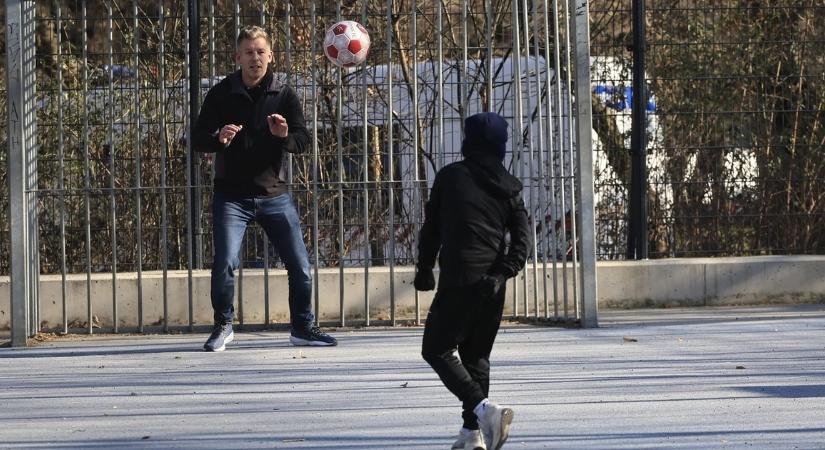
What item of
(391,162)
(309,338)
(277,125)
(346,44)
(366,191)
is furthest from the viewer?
(366,191)

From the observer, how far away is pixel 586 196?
1023cm

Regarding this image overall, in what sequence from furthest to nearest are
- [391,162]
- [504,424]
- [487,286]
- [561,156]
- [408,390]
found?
[391,162] → [561,156] → [408,390] → [487,286] → [504,424]

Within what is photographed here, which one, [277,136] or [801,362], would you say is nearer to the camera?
[801,362]

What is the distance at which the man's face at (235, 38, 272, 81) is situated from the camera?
30.5 feet

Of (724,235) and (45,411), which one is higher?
(724,235)

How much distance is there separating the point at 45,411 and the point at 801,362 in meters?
4.23

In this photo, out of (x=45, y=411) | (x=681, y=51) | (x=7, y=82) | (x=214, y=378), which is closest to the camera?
(x=45, y=411)

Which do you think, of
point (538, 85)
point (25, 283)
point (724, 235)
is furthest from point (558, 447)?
point (724, 235)

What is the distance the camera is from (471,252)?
619 cm

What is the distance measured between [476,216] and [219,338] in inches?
143

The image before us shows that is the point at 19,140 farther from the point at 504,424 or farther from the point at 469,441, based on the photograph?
the point at 504,424

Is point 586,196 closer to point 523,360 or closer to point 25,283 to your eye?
point 523,360

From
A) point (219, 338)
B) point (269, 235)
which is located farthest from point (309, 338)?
point (269, 235)

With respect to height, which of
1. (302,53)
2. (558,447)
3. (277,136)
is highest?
(302,53)
